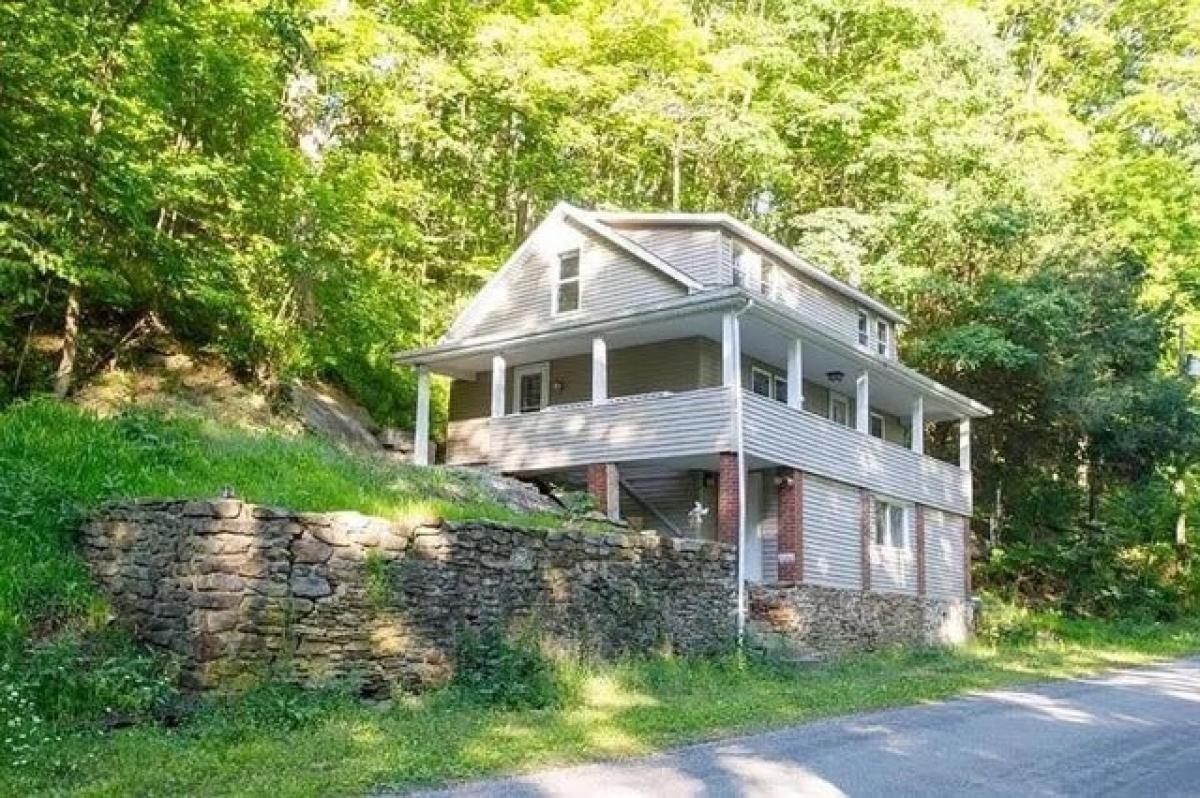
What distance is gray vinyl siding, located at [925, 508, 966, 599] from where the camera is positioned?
24.9 metres

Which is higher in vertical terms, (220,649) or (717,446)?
(717,446)

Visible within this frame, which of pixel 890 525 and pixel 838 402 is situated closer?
pixel 890 525

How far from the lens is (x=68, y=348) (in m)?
17.7

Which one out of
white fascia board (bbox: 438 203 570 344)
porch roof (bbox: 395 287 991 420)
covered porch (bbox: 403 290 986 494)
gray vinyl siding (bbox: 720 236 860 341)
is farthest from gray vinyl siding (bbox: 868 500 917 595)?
white fascia board (bbox: 438 203 570 344)

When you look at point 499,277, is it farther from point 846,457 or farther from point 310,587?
point 310,587

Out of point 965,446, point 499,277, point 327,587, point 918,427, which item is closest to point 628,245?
point 499,277

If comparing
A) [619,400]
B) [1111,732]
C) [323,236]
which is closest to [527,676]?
[1111,732]

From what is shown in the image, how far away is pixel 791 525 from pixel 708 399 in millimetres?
2890

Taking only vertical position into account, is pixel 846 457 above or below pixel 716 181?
below

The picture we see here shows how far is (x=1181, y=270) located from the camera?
33.2m

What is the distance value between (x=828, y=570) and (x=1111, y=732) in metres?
10.4

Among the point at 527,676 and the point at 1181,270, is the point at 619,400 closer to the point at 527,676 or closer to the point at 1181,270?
the point at 527,676

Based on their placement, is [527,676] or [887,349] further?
[887,349]

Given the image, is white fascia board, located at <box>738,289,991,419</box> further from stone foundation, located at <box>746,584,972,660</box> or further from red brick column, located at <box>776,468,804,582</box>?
stone foundation, located at <box>746,584,972,660</box>
